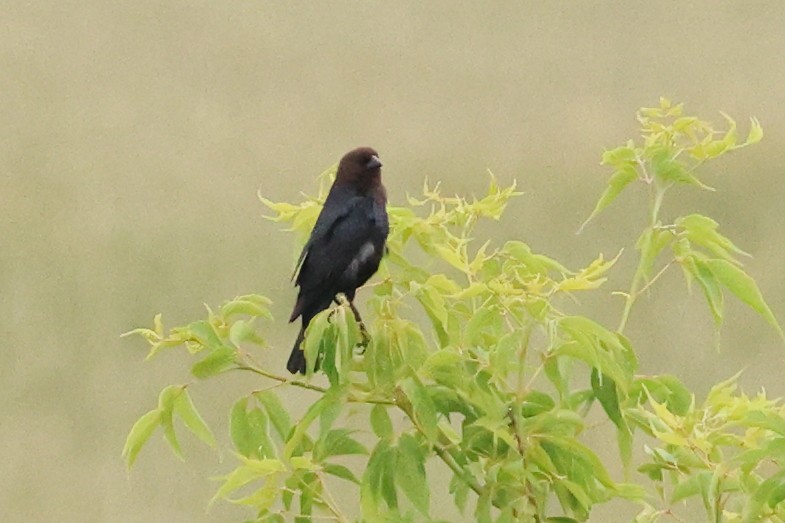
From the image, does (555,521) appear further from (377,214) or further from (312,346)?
(377,214)

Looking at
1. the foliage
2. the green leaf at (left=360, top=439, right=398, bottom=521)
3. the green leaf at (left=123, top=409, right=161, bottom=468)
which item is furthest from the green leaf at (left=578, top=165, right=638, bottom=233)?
the green leaf at (left=123, top=409, right=161, bottom=468)

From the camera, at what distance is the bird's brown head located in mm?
1312

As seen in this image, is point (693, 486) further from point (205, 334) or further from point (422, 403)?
point (205, 334)

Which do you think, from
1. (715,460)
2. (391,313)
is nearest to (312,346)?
(391,313)

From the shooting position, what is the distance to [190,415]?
91cm

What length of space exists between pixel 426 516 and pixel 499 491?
0.07 metres

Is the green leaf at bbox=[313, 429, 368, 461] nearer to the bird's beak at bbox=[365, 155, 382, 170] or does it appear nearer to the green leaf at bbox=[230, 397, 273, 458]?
the green leaf at bbox=[230, 397, 273, 458]

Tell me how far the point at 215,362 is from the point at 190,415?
7cm

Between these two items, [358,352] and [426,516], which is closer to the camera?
[426,516]

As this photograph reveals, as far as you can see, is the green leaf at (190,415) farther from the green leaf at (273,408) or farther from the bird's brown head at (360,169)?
the bird's brown head at (360,169)

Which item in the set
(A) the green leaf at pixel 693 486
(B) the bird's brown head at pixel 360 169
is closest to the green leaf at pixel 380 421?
(A) the green leaf at pixel 693 486

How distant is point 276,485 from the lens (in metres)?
0.91

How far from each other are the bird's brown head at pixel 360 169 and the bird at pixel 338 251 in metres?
0.03

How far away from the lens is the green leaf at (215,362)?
2.82 ft
